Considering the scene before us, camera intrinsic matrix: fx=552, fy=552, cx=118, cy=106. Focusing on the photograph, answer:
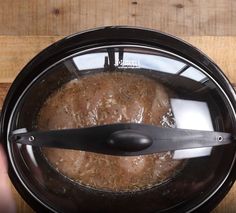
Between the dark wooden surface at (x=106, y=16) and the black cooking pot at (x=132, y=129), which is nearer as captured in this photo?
the black cooking pot at (x=132, y=129)

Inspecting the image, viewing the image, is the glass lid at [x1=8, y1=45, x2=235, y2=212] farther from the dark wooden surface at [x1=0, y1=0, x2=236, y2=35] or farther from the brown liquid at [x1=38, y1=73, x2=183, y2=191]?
the dark wooden surface at [x1=0, y1=0, x2=236, y2=35]

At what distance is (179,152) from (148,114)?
3.4 inches

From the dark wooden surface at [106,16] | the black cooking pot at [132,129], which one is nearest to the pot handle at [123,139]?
the black cooking pot at [132,129]

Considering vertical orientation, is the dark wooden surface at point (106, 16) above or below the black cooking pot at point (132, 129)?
above

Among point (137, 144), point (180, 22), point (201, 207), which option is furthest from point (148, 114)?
point (180, 22)

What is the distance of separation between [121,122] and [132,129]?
46 mm

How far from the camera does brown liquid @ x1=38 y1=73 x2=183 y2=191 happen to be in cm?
93

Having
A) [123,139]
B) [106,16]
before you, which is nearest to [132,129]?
[123,139]

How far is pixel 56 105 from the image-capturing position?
945 millimetres

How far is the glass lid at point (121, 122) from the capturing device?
0.92 meters

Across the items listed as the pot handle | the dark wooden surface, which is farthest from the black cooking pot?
the dark wooden surface

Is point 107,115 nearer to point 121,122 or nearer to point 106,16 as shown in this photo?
point 121,122

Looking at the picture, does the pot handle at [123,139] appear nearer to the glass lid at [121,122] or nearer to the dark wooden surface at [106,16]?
the glass lid at [121,122]

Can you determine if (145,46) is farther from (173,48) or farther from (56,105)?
(56,105)
